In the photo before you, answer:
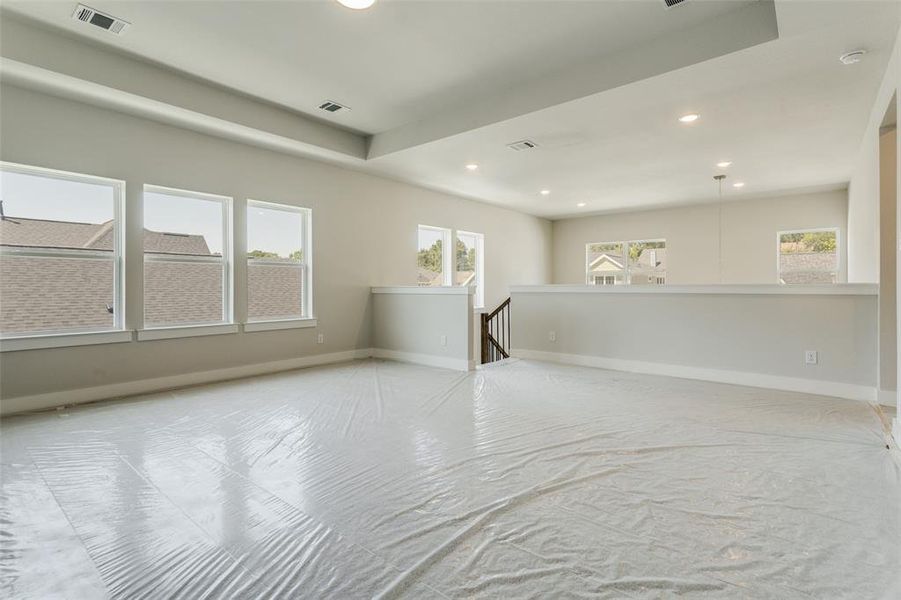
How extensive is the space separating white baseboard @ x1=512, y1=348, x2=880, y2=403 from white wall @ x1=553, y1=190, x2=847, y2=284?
4.11 m

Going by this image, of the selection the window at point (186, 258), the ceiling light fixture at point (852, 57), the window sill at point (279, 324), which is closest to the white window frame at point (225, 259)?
the window at point (186, 258)

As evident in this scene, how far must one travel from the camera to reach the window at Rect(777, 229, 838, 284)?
24.1 ft

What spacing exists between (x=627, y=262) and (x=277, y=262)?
7.14 meters

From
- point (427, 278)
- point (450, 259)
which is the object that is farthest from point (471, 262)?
point (427, 278)

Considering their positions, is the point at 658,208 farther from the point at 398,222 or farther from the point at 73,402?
the point at 73,402

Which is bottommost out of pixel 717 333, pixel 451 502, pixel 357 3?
pixel 451 502

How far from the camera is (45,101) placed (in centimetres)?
372

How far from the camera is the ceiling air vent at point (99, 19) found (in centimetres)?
302

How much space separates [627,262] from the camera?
9.45 m

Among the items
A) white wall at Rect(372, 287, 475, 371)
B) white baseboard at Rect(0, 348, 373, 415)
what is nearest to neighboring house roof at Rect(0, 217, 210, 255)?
white baseboard at Rect(0, 348, 373, 415)

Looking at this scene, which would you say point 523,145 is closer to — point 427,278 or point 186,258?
point 427,278

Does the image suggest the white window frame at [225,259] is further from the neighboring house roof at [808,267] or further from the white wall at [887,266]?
the neighboring house roof at [808,267]

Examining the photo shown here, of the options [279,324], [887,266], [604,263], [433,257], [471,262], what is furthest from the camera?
[604,263]

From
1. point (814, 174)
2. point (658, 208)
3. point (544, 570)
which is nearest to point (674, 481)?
point (544, 570)
